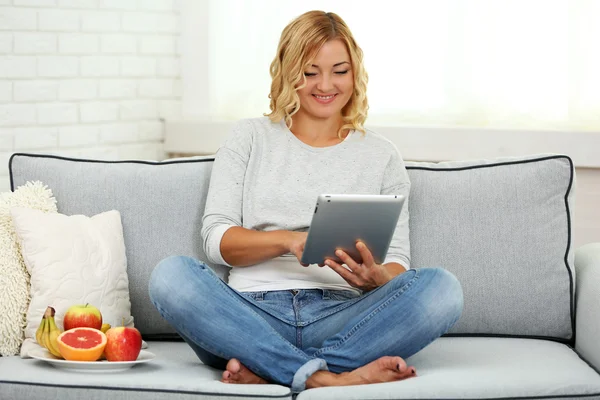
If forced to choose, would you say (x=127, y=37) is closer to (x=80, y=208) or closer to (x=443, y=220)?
(x=80, y=208)

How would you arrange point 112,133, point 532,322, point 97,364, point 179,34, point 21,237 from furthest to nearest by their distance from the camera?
point 179,34 < point 112,133 < point 532,322 < point 21,237 < point 97,364

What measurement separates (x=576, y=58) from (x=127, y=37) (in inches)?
73.4

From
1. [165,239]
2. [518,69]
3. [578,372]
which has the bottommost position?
[578,372]

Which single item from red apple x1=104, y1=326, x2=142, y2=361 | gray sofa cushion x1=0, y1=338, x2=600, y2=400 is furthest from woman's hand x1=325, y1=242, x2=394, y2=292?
red apple x1=104, y1=326, x2=142, y2=361

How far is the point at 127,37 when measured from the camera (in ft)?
12.4

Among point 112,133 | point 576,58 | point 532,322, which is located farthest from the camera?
point 112,133

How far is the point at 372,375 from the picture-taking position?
1.90m

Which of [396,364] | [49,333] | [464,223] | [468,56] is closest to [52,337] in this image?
[49,333]

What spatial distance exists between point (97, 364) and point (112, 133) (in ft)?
6.50

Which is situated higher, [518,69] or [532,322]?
[518,69]

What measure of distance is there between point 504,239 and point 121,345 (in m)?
1.05

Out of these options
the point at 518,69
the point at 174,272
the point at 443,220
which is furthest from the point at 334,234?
the point at 518,69

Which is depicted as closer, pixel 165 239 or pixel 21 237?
pixel 21 237

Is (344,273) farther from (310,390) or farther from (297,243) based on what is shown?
(310,390)
